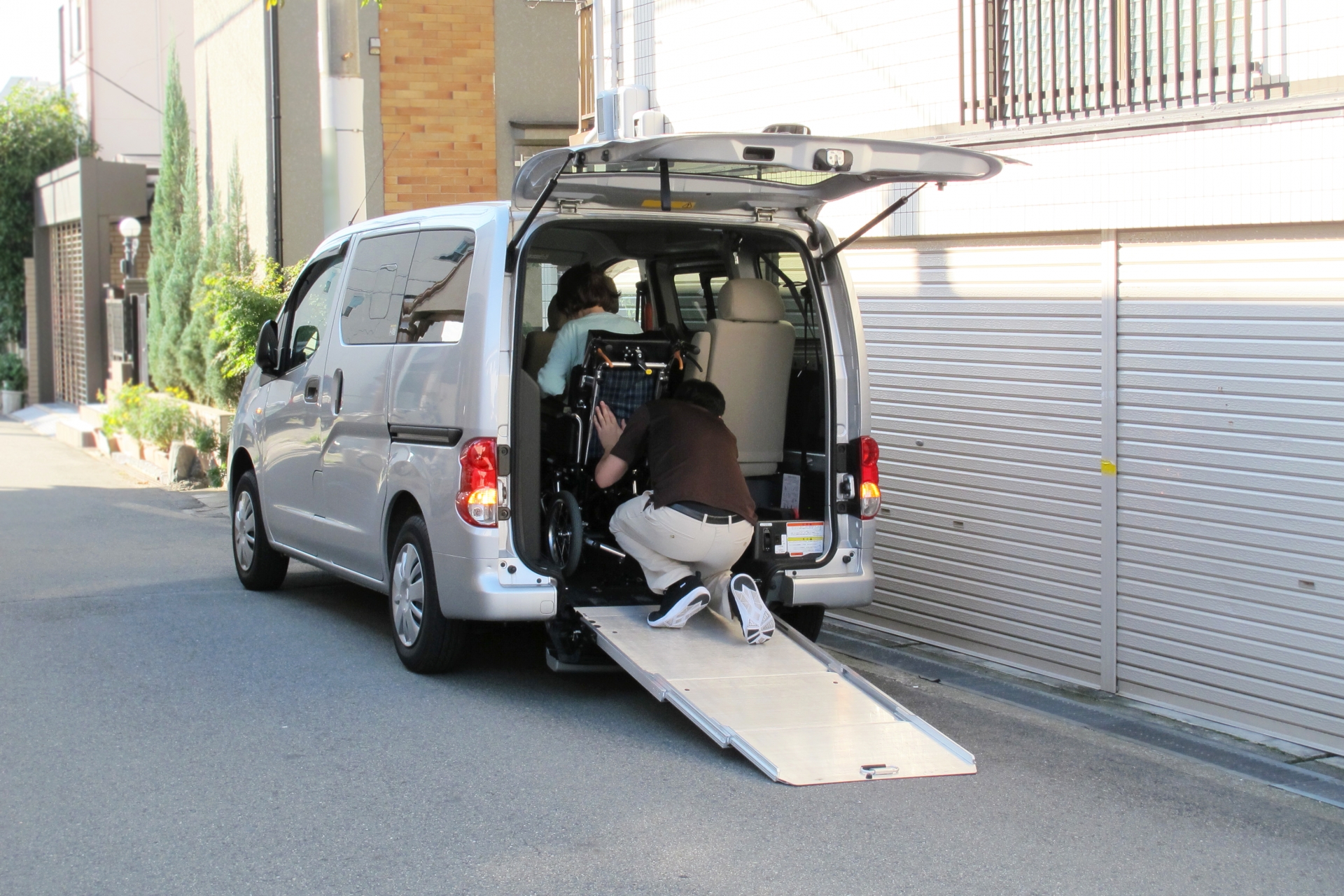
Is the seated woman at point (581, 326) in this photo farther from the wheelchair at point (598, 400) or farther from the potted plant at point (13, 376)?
the potted plant at point (13, 376)

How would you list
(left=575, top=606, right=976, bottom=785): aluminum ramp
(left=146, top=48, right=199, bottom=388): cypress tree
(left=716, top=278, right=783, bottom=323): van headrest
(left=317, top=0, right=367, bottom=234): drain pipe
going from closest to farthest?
(left=575, top=606, right=976, bottom=785): aluminum ramp, (left=716, top=278, right=783, bottom=323): van headrest, (left=317, top=0, right=367, bottom=234): drain pipe, (left=146, top=48, right=199, bottom=388): cypress tree

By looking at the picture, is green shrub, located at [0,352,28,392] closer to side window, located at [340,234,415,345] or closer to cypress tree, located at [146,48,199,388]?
cypress tree, located at [146,48,199,388]

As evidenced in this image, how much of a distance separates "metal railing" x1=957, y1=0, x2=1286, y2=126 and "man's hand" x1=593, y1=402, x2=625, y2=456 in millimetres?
2623

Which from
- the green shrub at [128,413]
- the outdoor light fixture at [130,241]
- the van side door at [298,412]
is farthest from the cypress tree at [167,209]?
the van side door at [298,412]

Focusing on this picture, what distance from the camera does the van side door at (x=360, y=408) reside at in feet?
22.9

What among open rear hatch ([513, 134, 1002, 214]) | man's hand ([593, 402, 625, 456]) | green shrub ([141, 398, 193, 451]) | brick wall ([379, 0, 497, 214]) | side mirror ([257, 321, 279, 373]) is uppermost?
brick wall ([379, 0, 497, 214])

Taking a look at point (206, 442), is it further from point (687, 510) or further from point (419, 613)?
point (687, 510)

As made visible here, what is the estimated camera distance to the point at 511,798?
16.5 ft

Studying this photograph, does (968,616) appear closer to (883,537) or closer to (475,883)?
(883,537)

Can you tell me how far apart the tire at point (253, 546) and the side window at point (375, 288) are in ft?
5.62

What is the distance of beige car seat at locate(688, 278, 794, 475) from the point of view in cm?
690

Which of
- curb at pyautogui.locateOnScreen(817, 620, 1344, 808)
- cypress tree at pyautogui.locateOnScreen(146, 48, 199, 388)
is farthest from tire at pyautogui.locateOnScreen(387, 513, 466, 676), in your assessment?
cypress tree at pyautogui.locateOnScreen(146, 48, 199, 388)

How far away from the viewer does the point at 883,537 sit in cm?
820

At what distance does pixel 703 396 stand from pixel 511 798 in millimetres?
2224
